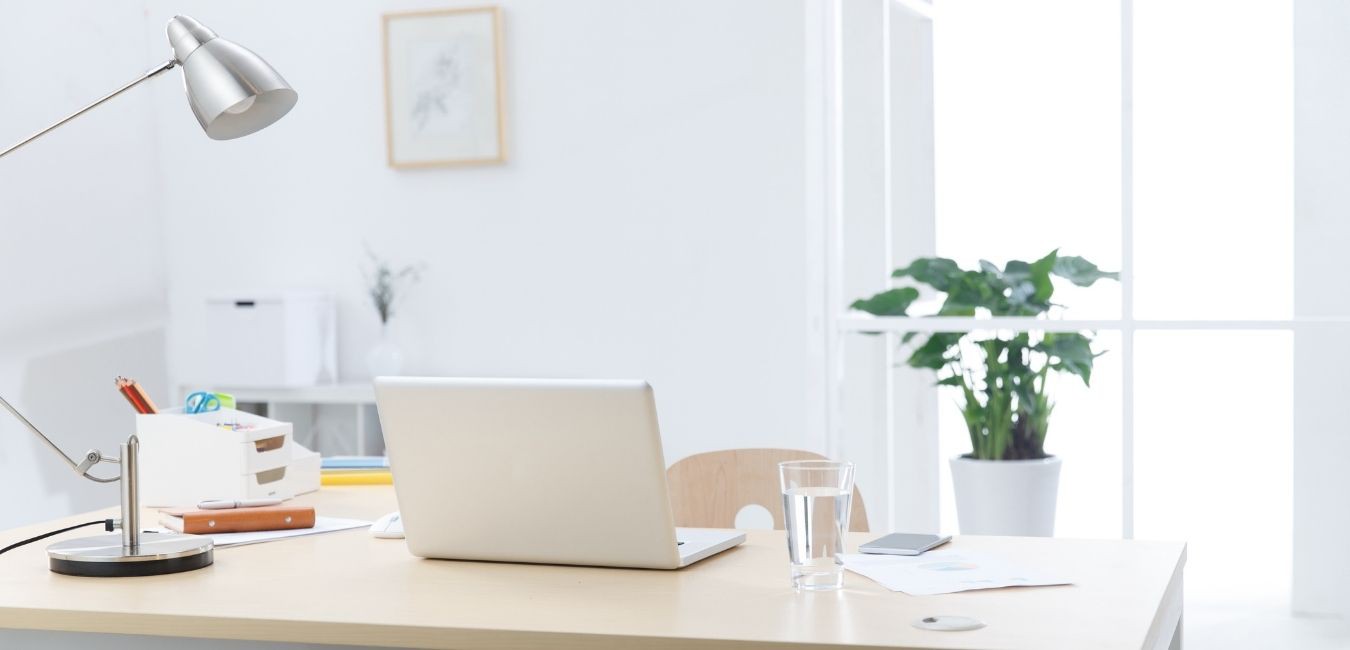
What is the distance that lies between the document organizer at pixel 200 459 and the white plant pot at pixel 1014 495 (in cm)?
178

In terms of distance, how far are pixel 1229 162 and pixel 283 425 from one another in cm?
218

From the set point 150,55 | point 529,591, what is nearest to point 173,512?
point 529,591

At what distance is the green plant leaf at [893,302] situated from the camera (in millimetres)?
3465

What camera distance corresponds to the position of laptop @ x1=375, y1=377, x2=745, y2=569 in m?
1.56

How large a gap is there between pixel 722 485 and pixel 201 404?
0.84 m

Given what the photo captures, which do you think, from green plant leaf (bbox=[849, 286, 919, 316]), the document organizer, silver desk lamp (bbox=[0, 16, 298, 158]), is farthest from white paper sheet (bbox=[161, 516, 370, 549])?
green plant leaf (bbox=[849, 286, 919, 316])

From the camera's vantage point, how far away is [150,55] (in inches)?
162

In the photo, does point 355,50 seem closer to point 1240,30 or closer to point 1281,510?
point 1240,30

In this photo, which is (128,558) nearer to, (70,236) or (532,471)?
(532,471)

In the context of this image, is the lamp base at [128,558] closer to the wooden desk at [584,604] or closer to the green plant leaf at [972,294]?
the wooden desk at [584,604]

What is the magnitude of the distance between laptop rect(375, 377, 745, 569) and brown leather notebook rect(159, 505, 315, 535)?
309 mm

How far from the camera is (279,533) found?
6.29 feet

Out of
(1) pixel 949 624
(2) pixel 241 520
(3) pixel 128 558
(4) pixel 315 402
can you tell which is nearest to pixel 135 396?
(2) pixel 241 520

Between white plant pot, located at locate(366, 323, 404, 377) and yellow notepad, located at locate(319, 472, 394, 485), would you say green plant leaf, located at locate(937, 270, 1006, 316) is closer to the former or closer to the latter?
white plant pot, located at locate(366, 323, 404, 377)
